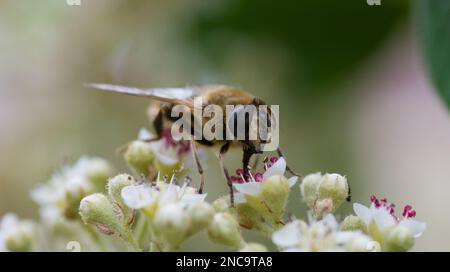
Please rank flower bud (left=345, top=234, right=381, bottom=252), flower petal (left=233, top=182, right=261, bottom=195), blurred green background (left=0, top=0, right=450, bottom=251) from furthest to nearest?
1. blurred green background (left=0, top=0, right=450, bottom=251)
2. flower petal (left=233, top=182, right=261, bottom=195)
3. flower bud (left=345, top=234, right=381, bottom=252)

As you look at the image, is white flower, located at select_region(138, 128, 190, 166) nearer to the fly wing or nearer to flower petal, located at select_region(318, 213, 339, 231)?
the fly wing

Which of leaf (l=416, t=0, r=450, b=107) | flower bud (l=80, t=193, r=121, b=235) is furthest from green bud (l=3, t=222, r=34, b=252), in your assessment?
leaf (l=416, t=0, r=450, b=107)

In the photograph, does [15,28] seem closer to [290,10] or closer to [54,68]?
[54,68]

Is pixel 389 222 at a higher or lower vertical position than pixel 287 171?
lower

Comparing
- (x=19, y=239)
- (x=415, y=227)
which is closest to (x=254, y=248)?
(x=415, y=227)
